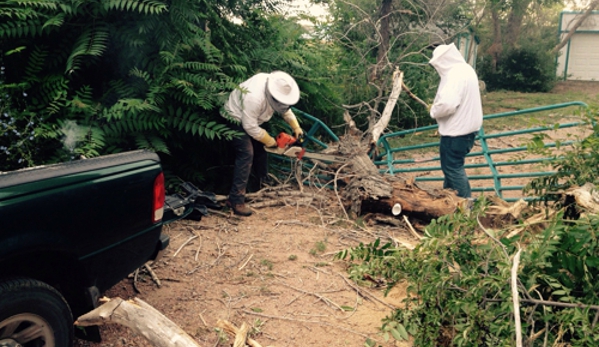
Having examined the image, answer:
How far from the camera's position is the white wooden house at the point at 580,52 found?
84.2 ft

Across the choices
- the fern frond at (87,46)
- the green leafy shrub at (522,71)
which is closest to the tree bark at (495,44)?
the green leafy shrub at (522,71)

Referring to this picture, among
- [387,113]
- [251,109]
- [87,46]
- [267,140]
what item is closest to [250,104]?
[251,109]

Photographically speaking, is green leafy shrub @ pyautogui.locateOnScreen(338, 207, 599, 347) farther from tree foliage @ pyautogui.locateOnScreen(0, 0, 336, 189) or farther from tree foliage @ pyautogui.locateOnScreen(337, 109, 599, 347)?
tree foliage @ pyautogui.locateOnScreen(0, 0, 336, 189)

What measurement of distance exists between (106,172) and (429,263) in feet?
6.31

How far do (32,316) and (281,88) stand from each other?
4.19 m

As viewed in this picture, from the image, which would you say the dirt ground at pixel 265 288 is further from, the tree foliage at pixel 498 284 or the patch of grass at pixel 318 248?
the tree foliage at pixel 498 284

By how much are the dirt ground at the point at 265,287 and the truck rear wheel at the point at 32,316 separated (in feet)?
2.61

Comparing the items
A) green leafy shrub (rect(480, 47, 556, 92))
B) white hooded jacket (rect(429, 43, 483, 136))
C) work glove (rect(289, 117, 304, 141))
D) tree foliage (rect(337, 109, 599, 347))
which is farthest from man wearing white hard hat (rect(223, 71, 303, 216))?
green leafy shrub (rect(480, 47, 556, 92))

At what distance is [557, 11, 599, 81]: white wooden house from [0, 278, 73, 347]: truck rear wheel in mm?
27198

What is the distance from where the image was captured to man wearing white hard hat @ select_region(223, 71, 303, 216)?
626cm

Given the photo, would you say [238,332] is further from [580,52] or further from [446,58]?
[580,52]

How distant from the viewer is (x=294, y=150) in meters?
6.81


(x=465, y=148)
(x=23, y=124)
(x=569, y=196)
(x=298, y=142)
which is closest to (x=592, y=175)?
(x=569, y=196)

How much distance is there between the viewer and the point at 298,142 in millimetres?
7055
